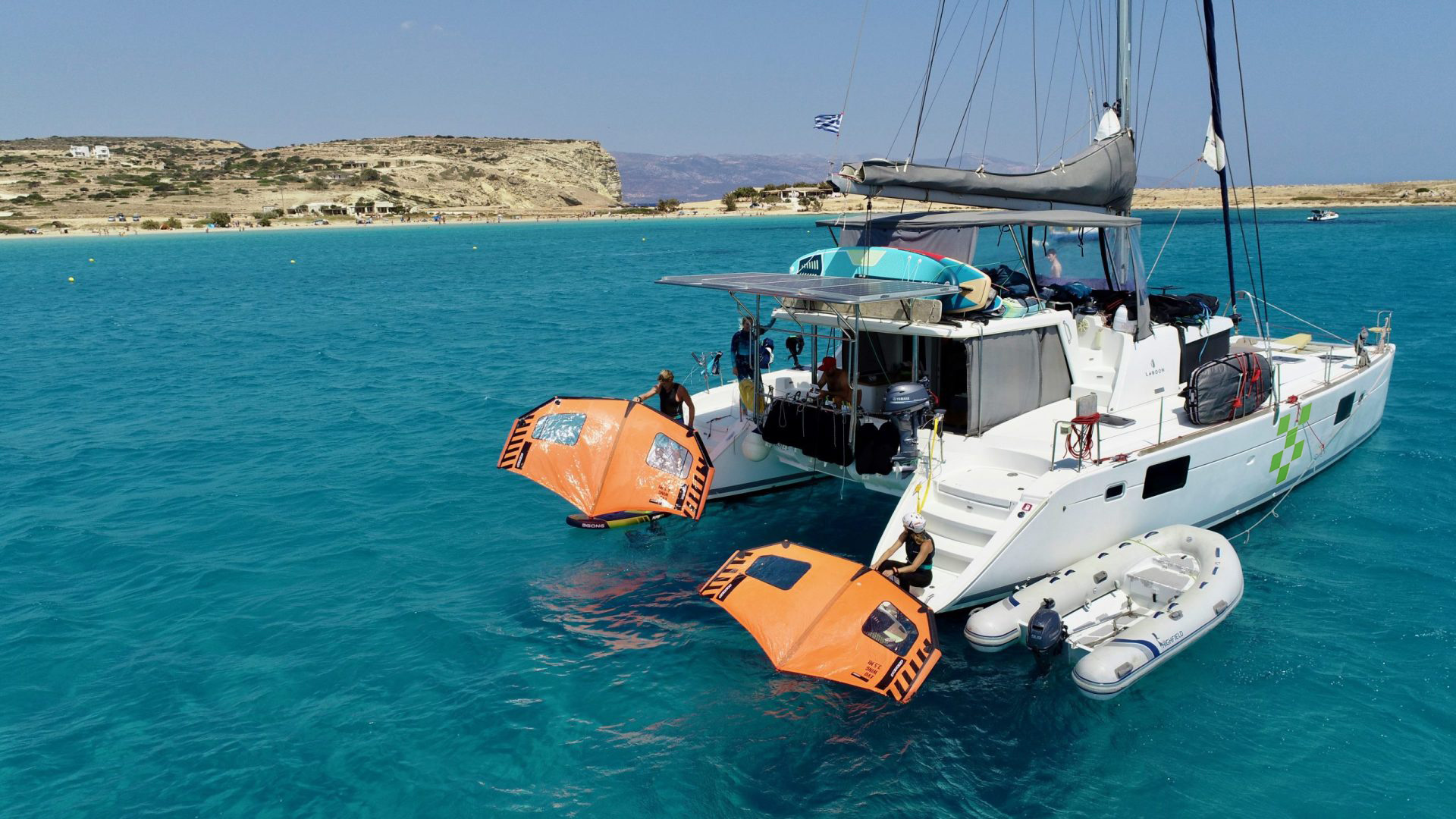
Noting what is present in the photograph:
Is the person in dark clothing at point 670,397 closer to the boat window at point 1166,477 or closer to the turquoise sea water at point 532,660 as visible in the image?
the turquoise sea water at point 532,660

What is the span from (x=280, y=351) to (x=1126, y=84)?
2540 centimetres

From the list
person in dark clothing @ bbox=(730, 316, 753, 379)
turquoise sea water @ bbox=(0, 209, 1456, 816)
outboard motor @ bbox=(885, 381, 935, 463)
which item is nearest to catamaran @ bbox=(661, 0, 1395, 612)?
outboard motor @ bbox=(885, 381, 935, 463)

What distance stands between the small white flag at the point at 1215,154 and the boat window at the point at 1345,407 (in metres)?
3.96

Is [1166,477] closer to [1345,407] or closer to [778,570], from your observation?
[778,570]

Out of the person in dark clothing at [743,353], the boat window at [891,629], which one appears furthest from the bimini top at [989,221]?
the boat window at [891,629]

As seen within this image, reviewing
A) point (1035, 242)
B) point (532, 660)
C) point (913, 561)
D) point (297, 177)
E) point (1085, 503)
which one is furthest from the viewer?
point (297, 177)

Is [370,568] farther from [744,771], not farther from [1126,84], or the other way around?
[1126,84]

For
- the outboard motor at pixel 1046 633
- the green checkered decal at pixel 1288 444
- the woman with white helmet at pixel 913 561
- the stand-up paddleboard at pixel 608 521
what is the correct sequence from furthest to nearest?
the stand-up paddleboard at pixel 608 521 < the green checkered decal at pixel 1288 444 < the woman with white helmet at pixel 913 561 < the outboard motor at pixel 1046 633

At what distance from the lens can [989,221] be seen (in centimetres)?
1078

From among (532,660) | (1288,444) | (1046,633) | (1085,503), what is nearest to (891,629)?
(1046,633)

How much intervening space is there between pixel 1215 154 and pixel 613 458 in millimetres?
10078

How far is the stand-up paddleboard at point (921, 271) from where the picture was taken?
10.8m

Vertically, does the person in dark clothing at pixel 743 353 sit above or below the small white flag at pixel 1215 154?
below

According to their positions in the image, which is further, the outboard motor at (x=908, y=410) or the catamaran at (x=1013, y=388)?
the outboard motor at (x=908, y=410)
